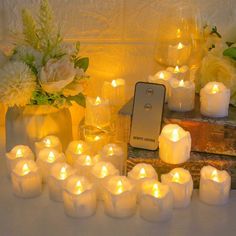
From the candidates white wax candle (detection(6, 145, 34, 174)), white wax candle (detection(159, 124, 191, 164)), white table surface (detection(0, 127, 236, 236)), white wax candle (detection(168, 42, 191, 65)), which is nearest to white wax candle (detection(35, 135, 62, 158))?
white wax candle (detection(6, 145, 34, 174))

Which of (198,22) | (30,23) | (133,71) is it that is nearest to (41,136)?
(30,23)

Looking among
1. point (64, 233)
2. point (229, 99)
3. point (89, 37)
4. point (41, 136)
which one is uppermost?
point (89, 37)

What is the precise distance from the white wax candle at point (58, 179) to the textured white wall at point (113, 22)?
1.50 feet

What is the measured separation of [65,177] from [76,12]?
1.77ft

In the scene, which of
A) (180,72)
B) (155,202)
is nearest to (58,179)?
(155,202)

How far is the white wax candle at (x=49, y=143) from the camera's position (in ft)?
3.09

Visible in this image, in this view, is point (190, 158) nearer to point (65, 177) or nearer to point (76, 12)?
point (65, 177)

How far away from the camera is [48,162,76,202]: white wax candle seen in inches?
31.9

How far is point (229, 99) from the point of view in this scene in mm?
894

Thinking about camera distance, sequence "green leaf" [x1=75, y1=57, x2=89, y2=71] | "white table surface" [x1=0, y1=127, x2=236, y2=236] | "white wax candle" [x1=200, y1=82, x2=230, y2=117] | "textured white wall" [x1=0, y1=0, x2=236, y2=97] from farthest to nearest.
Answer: "textured white wall" [x1=0, y1=0, x2=236, y2=97], "green leaf" [x1=75, y1=57, x2=89, y2=71], "white wax candle" [x1=200, y1=82, x2=230, y2=117], "white table surface" [x1=0, y1=127, x2=236, y2=236]

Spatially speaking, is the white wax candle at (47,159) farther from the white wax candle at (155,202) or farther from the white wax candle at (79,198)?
the white wax candle at (155,202)

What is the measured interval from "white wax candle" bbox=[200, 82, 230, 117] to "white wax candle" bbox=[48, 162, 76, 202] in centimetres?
32

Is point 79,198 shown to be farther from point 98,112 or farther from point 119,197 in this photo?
point 98,112

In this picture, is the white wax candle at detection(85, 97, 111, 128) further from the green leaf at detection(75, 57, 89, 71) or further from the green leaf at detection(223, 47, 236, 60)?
the green leaf at detection(223, 47, 236, 60)
